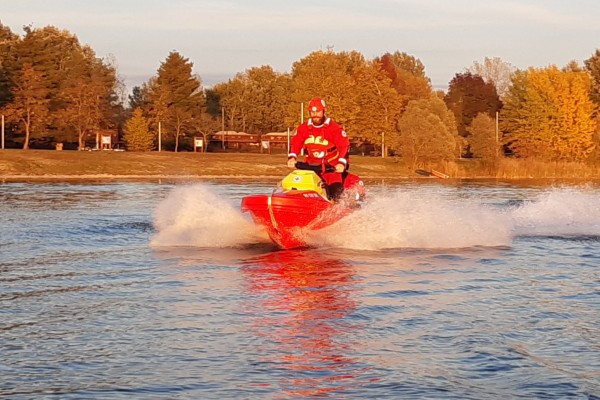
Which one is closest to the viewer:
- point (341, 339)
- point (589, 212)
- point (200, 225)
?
point (341, 339)

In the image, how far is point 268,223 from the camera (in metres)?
16.8

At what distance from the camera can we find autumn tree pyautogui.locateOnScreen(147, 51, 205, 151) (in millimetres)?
93062

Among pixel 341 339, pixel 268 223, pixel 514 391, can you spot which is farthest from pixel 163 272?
pixel 514 391

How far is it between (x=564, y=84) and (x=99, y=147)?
46493mm

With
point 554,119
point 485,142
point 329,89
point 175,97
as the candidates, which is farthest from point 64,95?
point 554,119

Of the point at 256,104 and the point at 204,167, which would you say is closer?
the point at 204,167

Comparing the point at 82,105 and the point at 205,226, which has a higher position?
the point at 82,105

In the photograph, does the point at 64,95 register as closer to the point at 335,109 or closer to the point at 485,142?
the point at 335,109

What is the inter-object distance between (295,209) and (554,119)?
79720 mm

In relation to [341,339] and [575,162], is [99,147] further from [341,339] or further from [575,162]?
[341,339]

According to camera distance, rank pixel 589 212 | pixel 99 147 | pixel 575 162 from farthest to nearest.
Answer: pixel 99 147 → pixel 575 162 → pixel 589 212

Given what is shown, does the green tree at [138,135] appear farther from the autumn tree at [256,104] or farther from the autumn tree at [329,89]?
the autumn tree at [256,104]

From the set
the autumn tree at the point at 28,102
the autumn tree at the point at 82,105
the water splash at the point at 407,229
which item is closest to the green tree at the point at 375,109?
the autumn tree at the point at 82,105

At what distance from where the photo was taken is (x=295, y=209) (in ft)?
53.6
